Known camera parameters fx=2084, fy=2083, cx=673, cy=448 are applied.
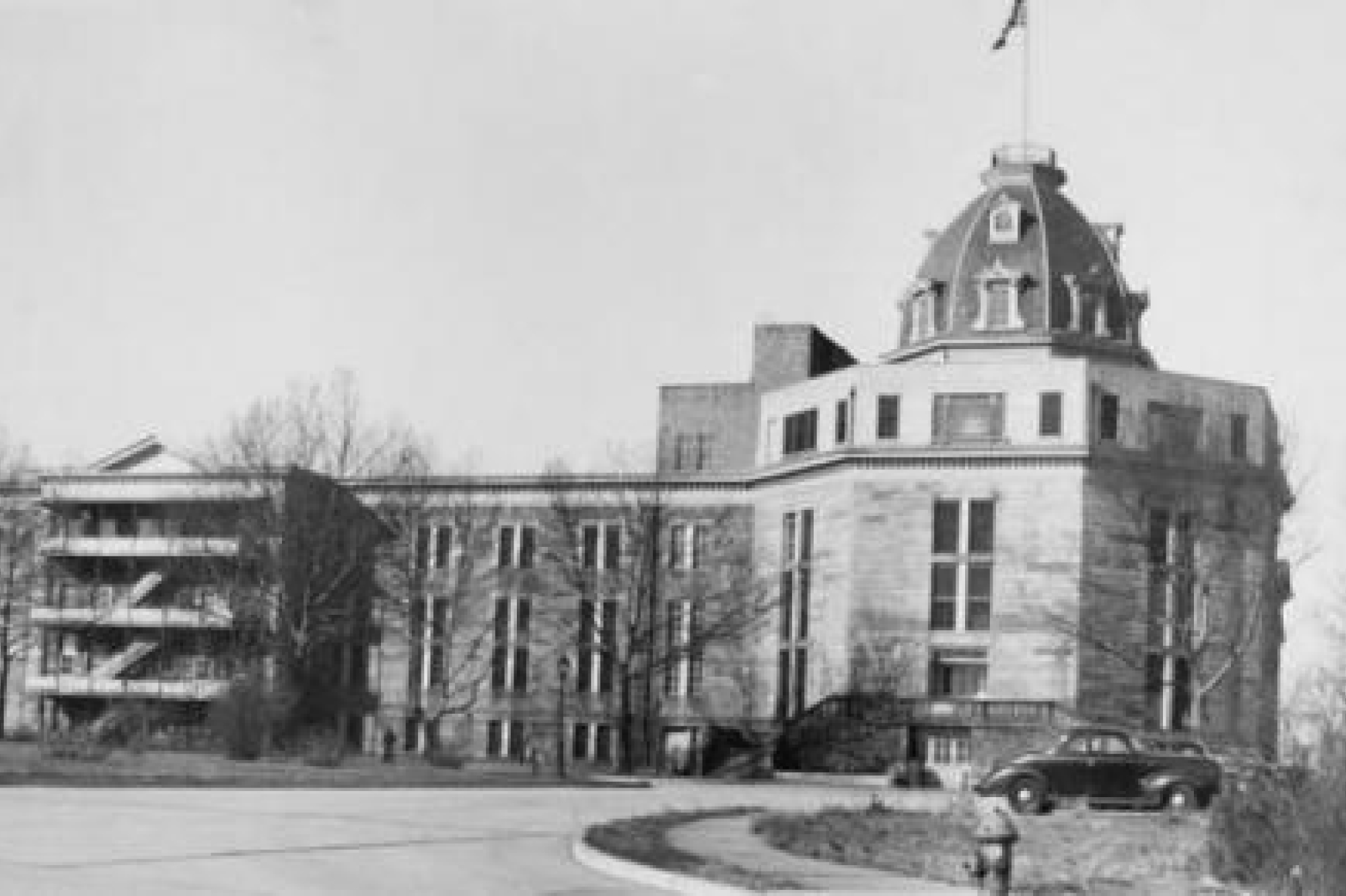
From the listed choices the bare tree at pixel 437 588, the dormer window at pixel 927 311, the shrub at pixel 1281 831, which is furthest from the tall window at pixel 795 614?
the shrub at pixel 1281 831

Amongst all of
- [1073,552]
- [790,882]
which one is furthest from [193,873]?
[1073,552]

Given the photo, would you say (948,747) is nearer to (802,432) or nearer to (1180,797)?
(802,432)

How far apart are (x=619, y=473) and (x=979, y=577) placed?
1568cm

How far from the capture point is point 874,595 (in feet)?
247

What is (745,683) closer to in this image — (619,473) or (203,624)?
(619,473)

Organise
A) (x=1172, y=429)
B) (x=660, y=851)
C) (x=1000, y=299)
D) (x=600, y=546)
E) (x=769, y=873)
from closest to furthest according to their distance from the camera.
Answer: (x=769, y=873), (x=660, y=851), (x=1172, y=429), (x=1000, y=299), (x=600, y=546)

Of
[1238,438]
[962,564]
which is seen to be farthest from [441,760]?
[1238,438]

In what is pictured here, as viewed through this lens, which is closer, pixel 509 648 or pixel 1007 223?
pixel 1007 223

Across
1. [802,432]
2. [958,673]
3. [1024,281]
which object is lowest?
[958,673]

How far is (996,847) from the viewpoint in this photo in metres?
15.6

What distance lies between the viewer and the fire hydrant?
50.8 feet

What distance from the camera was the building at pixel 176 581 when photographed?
6488 cm

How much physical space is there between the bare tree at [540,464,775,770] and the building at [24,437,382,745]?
28.4ft

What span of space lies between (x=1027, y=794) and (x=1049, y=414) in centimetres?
4062
